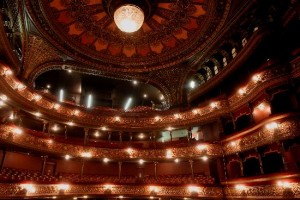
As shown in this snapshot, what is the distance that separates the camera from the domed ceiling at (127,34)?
53.0 feet

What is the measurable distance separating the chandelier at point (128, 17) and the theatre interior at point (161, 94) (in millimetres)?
69

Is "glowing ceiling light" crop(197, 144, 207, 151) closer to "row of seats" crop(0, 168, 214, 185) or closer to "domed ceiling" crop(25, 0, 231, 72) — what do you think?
"row of seats" crop(0, 168, 214, 185)

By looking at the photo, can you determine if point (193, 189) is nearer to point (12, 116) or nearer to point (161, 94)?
point (161, 94)

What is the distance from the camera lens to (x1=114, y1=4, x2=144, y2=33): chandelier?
14.8m

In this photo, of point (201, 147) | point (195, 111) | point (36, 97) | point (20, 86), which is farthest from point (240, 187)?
point (20, 86)

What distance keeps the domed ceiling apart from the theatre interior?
0.08 metres

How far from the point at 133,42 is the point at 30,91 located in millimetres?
8618

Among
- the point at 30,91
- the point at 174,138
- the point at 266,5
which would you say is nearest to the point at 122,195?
the point at 174,138

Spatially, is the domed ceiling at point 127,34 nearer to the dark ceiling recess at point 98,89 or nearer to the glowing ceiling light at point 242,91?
the dark ceiling recess at point 98,89

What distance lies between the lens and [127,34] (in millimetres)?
18844

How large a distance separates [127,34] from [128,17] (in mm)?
4088

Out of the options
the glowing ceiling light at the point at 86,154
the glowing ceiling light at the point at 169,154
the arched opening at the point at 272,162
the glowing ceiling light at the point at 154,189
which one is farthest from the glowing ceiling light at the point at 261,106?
the glowing ceiling light at the point at 86,154

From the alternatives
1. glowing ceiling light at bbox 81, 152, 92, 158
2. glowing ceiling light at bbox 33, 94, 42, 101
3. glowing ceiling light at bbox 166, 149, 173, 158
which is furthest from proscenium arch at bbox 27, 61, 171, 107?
glowing ceiling light at bbox 81, 152, 92, 158

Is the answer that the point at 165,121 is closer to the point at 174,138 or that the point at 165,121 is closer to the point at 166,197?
the point at 174,138
